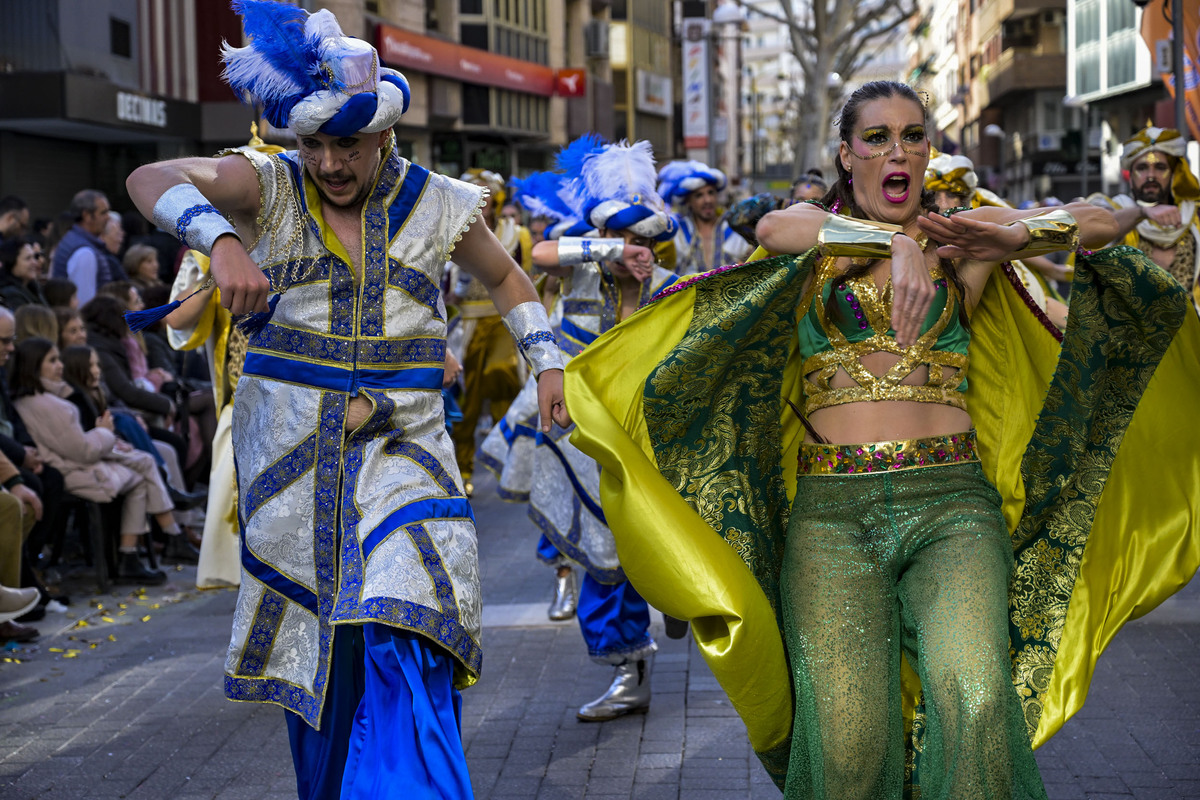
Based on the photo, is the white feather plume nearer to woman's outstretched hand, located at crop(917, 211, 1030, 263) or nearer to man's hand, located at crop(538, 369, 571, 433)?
man's hand, located at crop(538, 369, 571, 433)

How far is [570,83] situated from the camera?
37.2m

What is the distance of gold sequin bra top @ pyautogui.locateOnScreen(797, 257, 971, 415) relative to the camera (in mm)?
3373

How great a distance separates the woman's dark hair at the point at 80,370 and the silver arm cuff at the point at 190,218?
5221 millimetres

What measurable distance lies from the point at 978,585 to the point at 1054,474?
2.11 feet

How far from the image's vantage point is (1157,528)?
3713mm

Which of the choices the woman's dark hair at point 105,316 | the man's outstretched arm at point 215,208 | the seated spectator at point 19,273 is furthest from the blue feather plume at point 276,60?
the seated spectator at point 19,273

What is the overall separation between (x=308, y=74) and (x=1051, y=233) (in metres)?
1.83

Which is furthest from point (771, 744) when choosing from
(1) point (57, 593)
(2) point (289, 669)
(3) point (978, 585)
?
(1) point (57, 593)

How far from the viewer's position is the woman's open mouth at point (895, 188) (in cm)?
343

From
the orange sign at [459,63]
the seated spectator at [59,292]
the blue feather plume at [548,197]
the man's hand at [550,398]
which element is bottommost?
the man's hand at [550,398]

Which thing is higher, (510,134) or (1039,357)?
(510,134)

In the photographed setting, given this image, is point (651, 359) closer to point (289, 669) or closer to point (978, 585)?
point (978, 585)

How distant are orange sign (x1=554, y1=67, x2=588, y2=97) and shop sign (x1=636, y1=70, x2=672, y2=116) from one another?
14.3m

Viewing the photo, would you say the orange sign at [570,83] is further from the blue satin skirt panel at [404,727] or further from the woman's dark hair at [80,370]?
the blue satin skirt panel at [404,727]
